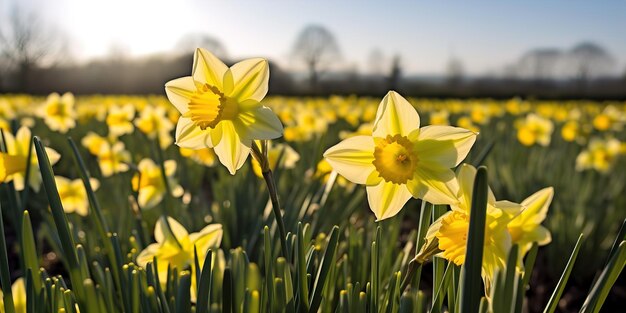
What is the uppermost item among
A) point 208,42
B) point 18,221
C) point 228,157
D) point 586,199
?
point 208,42

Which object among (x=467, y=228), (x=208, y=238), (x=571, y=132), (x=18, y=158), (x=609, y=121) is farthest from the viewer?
(x=609, y=121)

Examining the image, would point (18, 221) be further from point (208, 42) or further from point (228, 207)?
point (208, 42)

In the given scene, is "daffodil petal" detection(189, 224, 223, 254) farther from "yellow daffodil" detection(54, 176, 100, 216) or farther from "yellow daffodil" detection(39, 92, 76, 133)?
"yellow daffodil" detection(39, 92, 76, 133)

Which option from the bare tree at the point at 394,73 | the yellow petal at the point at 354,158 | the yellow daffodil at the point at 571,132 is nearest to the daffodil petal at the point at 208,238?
the yellow petal at the point at 354,158

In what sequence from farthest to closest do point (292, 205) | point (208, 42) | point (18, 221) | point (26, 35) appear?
point (26, 35) → point (208, 42) → point (292, 205) → point (18, 221)

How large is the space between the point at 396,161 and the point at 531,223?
1.03 ft

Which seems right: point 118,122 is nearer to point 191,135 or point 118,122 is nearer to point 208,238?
point 208,238

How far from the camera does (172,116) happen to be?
4695mm

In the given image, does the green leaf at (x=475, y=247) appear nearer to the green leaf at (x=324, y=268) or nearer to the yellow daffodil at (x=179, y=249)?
the green leaf at (x=324, y=268)

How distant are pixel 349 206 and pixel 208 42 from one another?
2892 cm

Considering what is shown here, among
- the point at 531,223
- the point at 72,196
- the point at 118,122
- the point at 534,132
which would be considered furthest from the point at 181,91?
the point at 534,132

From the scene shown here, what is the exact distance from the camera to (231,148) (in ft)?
3.09

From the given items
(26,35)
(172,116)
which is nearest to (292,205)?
(172,116)

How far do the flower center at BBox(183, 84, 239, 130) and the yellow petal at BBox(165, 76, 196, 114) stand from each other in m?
0.02
